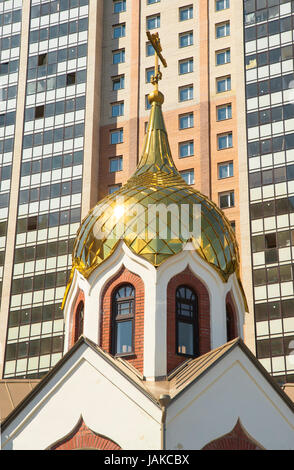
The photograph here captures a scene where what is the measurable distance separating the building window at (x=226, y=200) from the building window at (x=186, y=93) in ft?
23.3

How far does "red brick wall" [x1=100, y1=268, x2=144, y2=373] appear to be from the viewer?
57.9ft

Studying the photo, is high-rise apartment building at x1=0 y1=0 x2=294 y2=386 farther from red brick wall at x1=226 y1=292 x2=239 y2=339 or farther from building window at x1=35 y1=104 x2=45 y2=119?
red brick wall at x1=226 y1=292 x2=239 y2=339

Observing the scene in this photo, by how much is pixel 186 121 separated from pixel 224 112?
2.35m

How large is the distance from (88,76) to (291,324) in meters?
20.7

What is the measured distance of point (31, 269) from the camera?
158 ft

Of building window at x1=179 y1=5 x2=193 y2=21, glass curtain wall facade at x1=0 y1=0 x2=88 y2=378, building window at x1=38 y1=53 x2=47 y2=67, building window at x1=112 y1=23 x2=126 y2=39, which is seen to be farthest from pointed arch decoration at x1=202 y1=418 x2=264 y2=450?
building window at x1=112 y1=23 x2=126 y2=39

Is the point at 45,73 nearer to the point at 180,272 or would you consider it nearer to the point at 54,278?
the point at 54,278

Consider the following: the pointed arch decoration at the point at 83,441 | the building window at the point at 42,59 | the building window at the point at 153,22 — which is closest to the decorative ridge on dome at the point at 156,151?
the pointed arch decoration at the point at 83,441

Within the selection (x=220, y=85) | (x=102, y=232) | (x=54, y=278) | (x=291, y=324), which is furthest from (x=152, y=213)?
(x=220, y=85)

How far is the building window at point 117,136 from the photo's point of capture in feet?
168

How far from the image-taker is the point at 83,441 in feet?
51.1

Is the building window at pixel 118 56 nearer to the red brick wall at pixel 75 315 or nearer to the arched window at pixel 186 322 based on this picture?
the red brick wall at pixel 75 315

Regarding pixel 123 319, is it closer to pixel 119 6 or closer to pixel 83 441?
pixel 83 441

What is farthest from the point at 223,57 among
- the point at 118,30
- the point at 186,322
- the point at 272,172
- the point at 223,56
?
the point at 186,322
